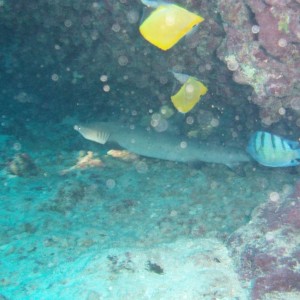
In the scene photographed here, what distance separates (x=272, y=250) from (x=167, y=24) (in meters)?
2.56

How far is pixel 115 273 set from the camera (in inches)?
133

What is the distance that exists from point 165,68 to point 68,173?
2.75 meters

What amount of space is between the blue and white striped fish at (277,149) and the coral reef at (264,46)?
53 centimetres

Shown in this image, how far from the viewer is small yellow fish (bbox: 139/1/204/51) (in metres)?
3.38

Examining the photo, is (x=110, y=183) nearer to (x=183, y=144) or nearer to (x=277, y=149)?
(x=183, y=144)

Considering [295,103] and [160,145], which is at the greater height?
[160,145]

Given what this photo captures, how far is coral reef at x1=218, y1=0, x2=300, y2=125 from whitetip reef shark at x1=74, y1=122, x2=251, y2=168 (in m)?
2.01

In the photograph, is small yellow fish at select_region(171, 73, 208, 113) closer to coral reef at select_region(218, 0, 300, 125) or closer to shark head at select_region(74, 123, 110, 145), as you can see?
coral reef at select_region(218, 0, 300, 125)

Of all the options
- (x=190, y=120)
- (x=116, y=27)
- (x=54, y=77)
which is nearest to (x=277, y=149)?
(x=190, y=120)

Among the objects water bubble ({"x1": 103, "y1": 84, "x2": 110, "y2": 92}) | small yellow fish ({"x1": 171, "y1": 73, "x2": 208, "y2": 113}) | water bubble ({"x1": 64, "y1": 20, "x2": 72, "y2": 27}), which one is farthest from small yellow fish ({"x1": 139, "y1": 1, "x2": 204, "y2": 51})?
water bubble ({"x1": 103, "y1": 84, "x2": 110, "y2": 92})

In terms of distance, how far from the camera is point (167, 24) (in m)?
3.42

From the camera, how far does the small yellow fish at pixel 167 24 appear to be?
3.38m

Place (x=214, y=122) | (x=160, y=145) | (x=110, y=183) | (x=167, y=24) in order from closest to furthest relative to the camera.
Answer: (x=167, y=24) < (x=110, y=183) < (x=160, y=145) < (x=214, y=122)

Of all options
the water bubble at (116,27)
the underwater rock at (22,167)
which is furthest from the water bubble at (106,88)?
the underwater rock at (22,167)
